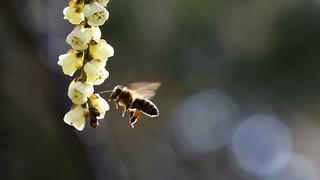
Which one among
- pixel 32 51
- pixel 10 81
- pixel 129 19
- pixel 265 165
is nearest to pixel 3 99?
pixel 10 81

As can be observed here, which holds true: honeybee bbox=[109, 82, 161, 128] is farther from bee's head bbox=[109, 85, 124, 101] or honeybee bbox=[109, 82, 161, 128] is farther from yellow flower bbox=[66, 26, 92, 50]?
yellow flower bbox=[66, 26, 92, 50]

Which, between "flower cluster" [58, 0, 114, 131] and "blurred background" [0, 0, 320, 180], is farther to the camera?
Answer: "blurred background" [0, 0, 320, 180]

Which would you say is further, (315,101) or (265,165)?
(265,165)

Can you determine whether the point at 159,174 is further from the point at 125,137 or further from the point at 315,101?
the point at 315,101

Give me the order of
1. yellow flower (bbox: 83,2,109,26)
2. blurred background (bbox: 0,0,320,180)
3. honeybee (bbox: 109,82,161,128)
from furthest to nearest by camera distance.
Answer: blurred background (bbox: 0,0,320,180) < honeybee (bbox: 109,82,161,128) < yellow flower (bbox: 83,2,109,26)

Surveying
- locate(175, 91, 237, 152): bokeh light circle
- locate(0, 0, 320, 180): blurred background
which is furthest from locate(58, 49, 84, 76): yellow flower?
locate(175, 91, 237, 152): bokeh light circle

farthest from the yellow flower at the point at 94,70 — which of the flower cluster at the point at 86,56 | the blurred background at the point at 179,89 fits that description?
the blurred background at the point at 179,89
